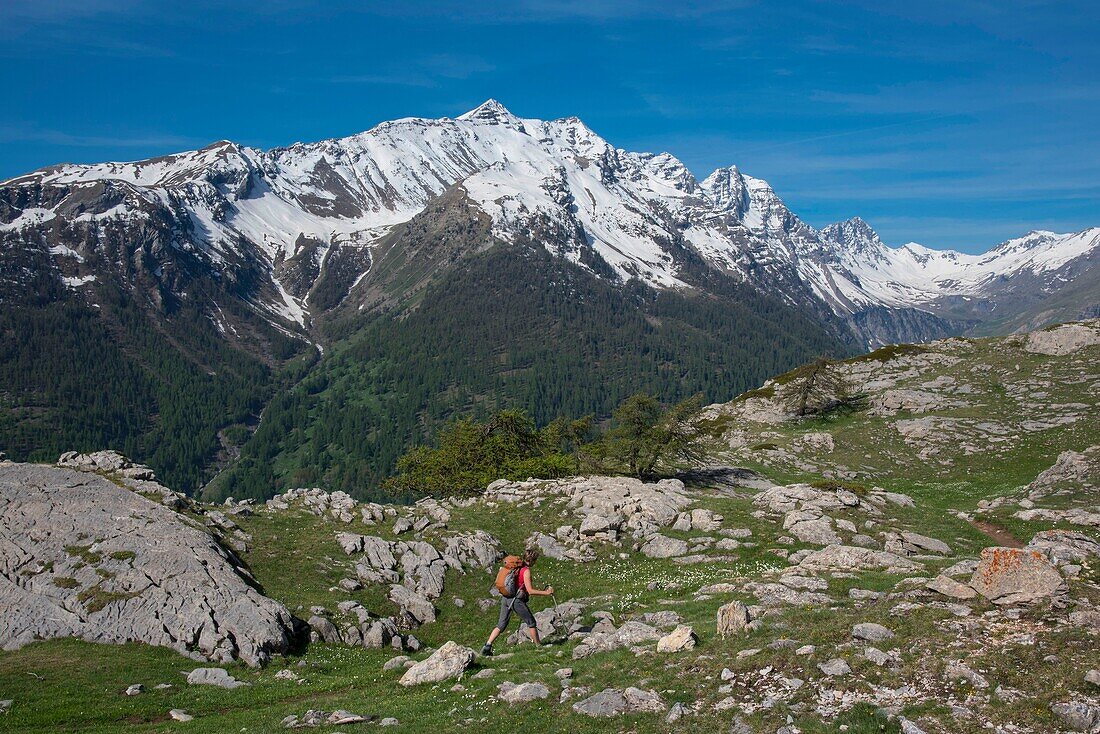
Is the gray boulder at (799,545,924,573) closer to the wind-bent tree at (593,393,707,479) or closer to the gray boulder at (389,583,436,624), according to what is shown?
the gray boulder at (389,583,436,624)

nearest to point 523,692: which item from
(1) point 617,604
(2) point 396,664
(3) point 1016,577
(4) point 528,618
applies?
(4) point 528,618

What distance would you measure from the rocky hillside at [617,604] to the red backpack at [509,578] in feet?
7.02

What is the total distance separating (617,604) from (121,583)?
879 inches

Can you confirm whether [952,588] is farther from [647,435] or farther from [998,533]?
[647,435]

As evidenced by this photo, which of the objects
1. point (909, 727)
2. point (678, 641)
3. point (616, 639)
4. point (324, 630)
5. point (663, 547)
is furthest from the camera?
point (663, 547)

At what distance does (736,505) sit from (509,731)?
32.6m

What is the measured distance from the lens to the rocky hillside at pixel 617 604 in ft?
48.7

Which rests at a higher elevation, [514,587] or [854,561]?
[514,587]

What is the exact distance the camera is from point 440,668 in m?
20.6

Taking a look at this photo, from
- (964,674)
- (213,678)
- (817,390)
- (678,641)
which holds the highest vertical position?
(817,390)

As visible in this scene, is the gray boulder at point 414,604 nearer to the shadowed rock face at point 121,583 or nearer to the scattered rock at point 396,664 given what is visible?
the shadowed rock face at point 121,583

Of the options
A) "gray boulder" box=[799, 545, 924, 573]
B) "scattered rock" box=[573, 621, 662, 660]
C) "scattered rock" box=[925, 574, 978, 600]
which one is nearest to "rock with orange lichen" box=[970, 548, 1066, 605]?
"scattered rock" box=[925, 574, 978, 600]

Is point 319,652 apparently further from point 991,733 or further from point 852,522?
point 852,522

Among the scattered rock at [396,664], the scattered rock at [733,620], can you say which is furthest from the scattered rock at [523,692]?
the scattered rock at [396,664]
